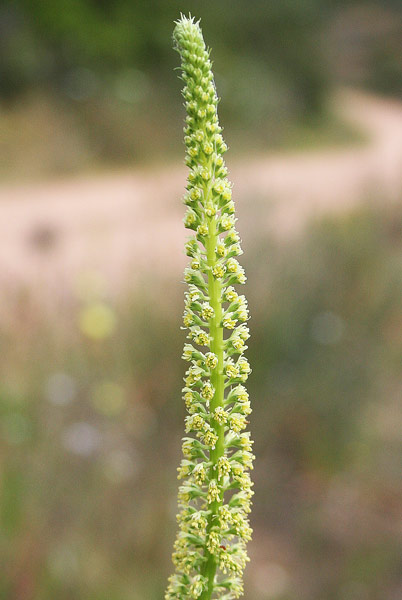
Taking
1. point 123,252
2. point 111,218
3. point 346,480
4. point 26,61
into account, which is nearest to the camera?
point 346,480

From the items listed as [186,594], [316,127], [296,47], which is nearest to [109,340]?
[186,594]

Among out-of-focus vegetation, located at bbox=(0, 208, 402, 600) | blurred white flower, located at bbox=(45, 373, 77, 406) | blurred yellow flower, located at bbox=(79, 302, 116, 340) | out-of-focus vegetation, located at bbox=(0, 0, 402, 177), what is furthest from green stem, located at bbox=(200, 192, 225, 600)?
out-of-focus vegetation, located at bbox=(0, 0, 402, 177)

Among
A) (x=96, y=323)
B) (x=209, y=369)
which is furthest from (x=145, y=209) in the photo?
(x=209, y=369)

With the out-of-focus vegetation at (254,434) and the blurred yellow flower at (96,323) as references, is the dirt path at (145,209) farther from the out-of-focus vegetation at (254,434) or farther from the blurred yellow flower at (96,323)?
the out-of-focus vegetation at (254,434)

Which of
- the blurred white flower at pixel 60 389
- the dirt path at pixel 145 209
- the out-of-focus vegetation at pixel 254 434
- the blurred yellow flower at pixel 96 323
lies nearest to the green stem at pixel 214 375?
the out-of-focus vegetation at pixel 254 434

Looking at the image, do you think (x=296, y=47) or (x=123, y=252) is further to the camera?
(x=296, y=47)

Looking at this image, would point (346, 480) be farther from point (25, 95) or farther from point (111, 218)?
point (25, 95)
